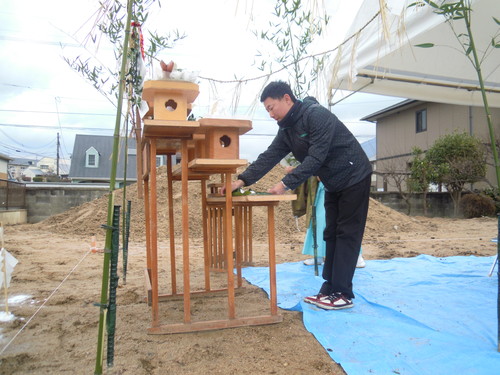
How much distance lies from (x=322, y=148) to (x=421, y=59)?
2471mm

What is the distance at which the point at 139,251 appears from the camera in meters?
5.88

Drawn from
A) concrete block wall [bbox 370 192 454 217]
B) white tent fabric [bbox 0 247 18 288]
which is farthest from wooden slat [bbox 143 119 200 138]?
concrete block wall [bbox 370 192 454 217]

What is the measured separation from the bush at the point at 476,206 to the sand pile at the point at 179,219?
316 cm

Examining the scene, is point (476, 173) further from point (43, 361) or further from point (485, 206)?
point (43, 361)

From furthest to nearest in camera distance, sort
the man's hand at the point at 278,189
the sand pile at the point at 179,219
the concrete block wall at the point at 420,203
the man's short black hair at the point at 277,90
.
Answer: the concrete block wall at the point at 420,203
the sand pile at the point at 179,219
the man's short black hair at the point at 277,90
the man's hand at the point at 278,189

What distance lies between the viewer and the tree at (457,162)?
10.9 m

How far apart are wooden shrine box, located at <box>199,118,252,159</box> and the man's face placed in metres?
0.28

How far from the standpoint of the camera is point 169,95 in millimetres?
2236

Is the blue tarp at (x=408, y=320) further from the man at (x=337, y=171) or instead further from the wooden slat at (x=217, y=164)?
the wooden slat at (x=217, y=164)

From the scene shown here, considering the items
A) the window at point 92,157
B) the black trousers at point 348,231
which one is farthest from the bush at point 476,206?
the window at point 92,157

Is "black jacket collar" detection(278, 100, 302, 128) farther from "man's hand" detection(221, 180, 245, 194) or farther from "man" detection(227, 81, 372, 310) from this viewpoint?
"man's hand" detection(221, 180, 245, 194)

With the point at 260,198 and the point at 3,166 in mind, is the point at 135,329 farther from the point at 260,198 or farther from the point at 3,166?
the point at 3,166

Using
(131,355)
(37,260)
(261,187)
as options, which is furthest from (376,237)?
(131,355)

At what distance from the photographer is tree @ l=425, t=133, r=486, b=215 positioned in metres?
10.9
